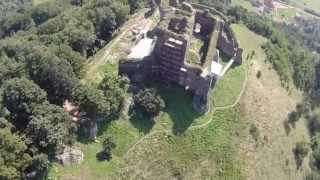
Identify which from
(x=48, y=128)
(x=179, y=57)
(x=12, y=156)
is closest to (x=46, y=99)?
(x=48, y=128)

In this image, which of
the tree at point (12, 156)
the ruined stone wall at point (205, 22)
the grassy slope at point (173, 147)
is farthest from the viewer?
the ruined stone wall at point (205, 22)

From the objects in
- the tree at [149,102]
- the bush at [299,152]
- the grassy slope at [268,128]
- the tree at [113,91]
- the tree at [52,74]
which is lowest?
the bush at [299,152]

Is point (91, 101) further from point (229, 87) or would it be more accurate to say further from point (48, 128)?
point (229, 87)

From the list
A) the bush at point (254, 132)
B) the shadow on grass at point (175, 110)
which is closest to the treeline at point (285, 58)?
the bush at point (254, 132)

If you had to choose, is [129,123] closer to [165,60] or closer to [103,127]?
[103,127]

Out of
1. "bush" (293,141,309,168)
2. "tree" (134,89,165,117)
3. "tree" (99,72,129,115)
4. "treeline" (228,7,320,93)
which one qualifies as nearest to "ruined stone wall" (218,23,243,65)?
"treeline" (228,7,320,93)

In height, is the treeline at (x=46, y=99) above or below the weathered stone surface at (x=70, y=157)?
above

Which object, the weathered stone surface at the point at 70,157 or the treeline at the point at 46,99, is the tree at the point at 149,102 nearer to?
Result: the treeline at the point at 46,99

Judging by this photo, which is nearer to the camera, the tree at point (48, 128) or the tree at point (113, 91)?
the tree at point (48, 128)
